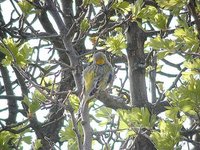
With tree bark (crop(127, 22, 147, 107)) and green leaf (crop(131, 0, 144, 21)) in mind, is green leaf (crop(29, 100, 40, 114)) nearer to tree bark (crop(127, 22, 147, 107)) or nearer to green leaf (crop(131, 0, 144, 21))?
green leaf (crop(131, 0, 144, 21))

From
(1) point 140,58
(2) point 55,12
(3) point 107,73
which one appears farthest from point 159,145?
(1) point 140,58

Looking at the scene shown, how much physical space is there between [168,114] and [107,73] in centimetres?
55

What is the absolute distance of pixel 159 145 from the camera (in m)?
2.77

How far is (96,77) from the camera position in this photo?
2.88m

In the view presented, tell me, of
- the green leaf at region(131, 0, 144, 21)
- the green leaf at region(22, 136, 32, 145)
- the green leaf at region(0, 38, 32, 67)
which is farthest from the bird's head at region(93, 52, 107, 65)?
the green leaf at region(22, 136, 32, 145)

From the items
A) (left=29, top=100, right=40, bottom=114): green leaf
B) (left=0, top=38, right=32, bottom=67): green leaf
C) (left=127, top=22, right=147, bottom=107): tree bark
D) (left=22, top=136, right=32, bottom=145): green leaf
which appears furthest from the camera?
(left=127, top=22, right=147, bottom=107): tree bark

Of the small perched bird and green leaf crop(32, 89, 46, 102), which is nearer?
the small perched bird

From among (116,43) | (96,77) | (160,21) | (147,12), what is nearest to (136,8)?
(147,12)

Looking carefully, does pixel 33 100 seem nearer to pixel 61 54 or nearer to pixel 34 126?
pixel 34 126

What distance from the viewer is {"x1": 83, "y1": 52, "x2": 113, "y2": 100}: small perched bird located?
9.02 ft

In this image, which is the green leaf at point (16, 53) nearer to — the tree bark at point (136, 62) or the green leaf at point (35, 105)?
the green leaf at point (35, 105)

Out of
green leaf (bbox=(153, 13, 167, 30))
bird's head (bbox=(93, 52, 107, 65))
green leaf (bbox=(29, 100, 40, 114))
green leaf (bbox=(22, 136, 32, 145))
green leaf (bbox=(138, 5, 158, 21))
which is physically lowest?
green leaf (bbox=(22, 136, 32, 145))

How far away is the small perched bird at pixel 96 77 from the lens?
275 cm

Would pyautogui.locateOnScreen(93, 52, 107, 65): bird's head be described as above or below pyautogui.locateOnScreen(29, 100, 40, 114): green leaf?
above
